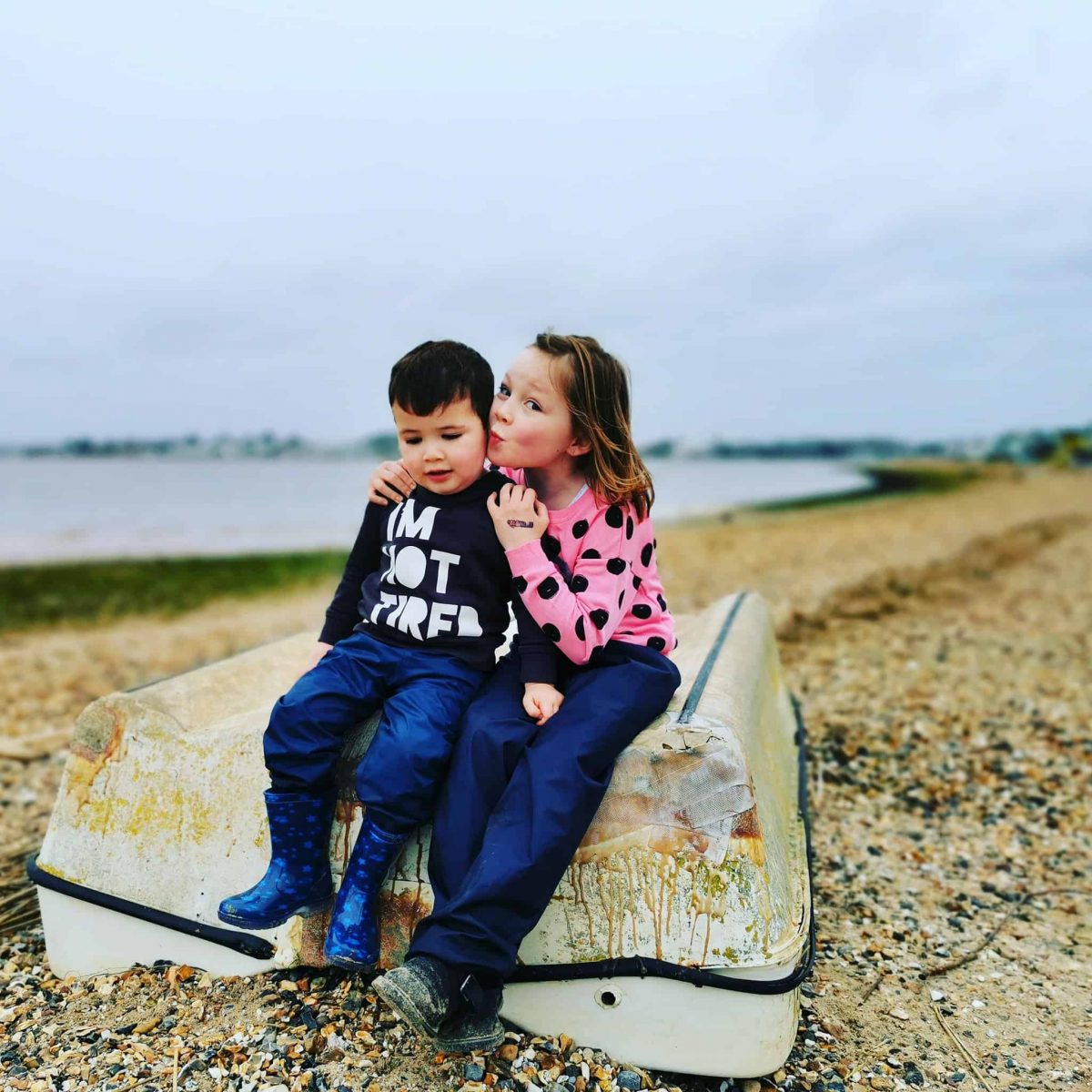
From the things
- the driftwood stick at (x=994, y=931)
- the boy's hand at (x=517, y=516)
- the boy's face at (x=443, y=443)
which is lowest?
the driftwood stick at (x=994, y=931)

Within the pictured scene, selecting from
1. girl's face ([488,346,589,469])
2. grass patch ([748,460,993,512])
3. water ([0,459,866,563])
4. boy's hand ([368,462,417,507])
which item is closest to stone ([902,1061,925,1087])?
girl's face ([488,346,589,469])

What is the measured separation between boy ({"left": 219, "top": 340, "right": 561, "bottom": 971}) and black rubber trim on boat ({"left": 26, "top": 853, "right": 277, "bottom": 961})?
13 centimetres

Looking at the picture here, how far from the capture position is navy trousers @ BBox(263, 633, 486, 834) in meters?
2.63

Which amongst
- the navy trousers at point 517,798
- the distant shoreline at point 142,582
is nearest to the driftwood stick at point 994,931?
the navy trousers at point 517,798

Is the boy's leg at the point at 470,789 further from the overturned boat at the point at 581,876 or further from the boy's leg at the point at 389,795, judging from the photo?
the overturned boat at the point at 581,876

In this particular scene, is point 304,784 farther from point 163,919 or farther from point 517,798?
point 163,919

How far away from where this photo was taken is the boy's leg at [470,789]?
2627 millimetres

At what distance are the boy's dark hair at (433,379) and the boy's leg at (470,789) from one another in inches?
37.8

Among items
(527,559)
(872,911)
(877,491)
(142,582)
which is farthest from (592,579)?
(877,491)

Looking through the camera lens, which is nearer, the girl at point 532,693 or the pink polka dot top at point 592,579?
the girl at point 532,693

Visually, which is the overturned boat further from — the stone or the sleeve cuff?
the sleeve cuff

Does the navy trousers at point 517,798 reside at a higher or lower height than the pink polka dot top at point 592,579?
lower

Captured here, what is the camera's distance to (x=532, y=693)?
2770mm

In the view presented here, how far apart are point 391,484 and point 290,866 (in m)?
1.24
